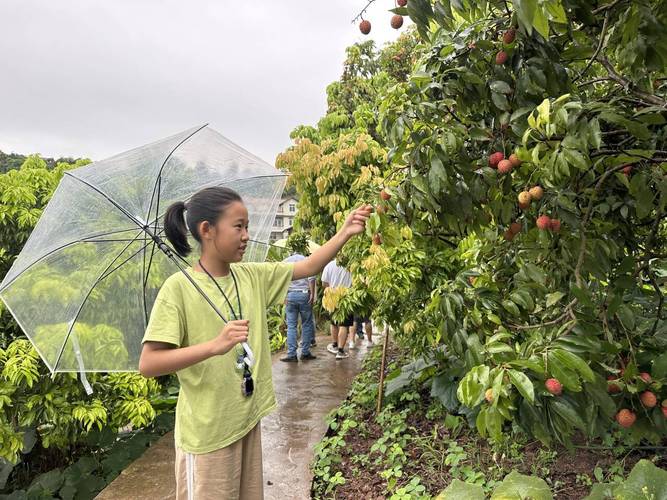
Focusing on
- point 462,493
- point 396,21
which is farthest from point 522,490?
point 396,21

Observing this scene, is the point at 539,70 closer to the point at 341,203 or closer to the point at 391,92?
the point at 391,92

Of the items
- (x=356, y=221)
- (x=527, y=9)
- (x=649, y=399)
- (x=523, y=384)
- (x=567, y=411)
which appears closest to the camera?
(x=527, y=9)

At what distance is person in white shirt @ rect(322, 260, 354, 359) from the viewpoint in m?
5.90

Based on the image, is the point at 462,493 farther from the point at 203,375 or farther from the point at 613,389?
the point at 203,375

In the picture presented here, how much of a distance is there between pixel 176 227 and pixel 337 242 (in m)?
0.61

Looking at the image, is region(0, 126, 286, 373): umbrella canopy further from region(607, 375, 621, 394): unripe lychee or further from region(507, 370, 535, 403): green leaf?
region(607, 375, 621, 394): unripe lychee

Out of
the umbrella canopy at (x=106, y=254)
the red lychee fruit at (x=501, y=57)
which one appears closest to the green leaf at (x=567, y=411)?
the red lychee fruit at (x=501, y=57)

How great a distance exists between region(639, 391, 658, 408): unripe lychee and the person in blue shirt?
4.64 m

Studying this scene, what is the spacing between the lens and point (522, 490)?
1981 mm

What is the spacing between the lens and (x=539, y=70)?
153cm

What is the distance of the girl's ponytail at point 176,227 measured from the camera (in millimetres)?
1779

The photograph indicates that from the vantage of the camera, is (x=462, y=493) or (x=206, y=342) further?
(x=462, y=493)

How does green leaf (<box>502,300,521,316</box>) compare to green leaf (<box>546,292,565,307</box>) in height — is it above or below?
below

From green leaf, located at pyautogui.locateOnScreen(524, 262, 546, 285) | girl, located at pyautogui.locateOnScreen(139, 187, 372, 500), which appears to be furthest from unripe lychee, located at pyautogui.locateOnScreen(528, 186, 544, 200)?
girl, located at pyautogui.locateOnScreen(139, 187, 372, 500)
